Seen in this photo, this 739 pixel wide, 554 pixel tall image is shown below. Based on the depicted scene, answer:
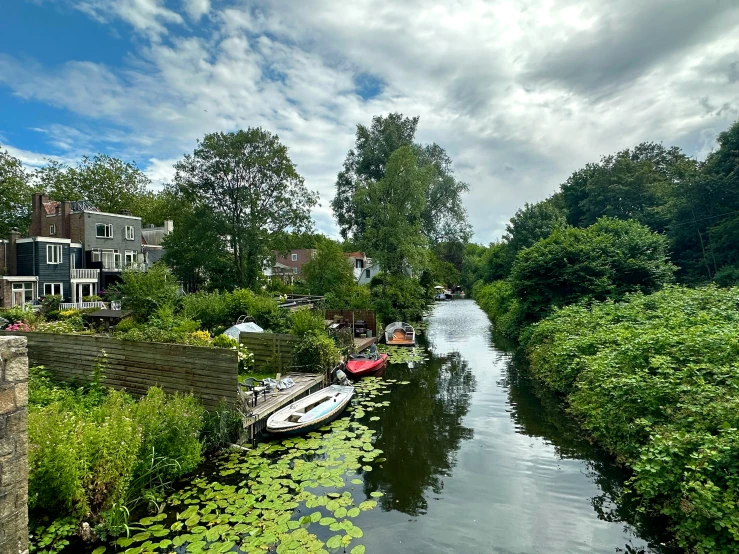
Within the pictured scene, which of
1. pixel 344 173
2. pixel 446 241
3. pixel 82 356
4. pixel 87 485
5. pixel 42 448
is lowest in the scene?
pixel 87 485

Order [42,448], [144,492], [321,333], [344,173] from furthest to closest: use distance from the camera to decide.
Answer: [344,173] → [321,333] → [144,492] → [42,448]

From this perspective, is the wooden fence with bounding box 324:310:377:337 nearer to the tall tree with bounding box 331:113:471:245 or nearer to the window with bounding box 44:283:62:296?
the tall tree with bounding box 331:113:471:245

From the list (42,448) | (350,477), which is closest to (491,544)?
(350,477)

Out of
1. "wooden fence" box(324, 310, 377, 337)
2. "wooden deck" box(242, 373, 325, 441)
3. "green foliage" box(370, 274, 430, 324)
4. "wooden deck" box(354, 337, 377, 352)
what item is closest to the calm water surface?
"wooden deck" box(242, 373, 325, 441)

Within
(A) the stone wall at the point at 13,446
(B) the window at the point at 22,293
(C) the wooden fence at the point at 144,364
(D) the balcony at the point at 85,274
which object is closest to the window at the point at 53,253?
(D) the balcony at the point at 85,274

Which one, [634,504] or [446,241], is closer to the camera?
[634,504]

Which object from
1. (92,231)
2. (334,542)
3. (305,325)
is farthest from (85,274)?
(334,542)

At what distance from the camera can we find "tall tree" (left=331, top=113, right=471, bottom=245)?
32.5 meters

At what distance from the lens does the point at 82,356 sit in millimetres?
8945

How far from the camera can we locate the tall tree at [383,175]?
107 ft

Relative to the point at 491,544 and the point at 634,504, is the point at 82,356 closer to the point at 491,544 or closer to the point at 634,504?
the point at 491,544

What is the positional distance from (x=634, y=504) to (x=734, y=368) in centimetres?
274

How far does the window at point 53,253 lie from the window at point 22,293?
7.28ft

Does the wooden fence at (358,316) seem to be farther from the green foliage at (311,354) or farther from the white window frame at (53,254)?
the white window frame at (53,254)
